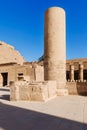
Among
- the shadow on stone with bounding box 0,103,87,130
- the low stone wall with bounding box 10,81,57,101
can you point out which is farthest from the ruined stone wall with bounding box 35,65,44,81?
the shadow on stone with bounding box 0,103,87,130

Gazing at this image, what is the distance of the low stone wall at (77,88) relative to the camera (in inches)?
508

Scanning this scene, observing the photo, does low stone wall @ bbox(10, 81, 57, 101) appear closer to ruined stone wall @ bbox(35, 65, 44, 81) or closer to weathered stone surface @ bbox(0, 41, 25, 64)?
ruined stone wall @ bbox(35, 65, 44, 81)

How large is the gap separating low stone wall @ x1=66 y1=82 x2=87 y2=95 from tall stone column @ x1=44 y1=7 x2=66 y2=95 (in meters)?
0.89

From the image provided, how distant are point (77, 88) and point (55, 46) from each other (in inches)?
139

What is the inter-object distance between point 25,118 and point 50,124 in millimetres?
947

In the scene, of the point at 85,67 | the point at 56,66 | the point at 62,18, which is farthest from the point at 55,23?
the point at 85,67

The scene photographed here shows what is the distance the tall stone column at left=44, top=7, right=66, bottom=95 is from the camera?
1233 cm

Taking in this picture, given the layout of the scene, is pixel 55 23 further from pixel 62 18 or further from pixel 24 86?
pixel 24 86

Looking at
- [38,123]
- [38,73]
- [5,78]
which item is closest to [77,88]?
[38,123]

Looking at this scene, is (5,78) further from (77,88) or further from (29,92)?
(29,92)

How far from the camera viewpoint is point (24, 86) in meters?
9.15

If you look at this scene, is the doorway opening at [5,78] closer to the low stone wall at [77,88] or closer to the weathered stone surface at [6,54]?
the weathered stone surface at [6,54]

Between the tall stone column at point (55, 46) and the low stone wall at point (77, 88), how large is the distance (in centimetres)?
89

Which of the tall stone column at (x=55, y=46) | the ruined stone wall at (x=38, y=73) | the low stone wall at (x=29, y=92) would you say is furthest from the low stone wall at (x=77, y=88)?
the ruined stone wall at (x=38, y=73)
